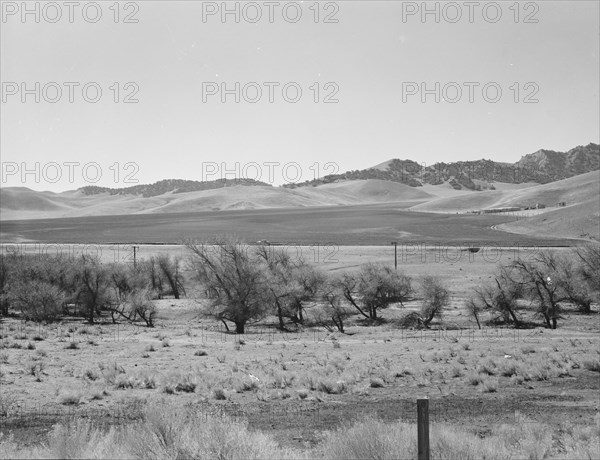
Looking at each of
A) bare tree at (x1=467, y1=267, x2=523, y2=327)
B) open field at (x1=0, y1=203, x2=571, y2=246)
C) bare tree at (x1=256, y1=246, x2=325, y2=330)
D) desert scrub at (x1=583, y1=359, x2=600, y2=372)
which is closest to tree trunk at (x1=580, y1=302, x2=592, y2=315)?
bare tree at (x1=467, y1=267, x2=523, y2=327)

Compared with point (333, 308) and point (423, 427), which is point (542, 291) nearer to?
point (333, 308)

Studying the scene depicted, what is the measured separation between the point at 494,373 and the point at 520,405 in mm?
4193

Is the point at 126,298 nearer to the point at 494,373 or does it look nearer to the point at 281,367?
the point at 281,367

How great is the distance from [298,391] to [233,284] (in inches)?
721

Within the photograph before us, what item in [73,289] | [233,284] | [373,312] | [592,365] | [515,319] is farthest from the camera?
[73,289]

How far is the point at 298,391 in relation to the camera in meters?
16.0

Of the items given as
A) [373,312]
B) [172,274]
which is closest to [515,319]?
[373,312]

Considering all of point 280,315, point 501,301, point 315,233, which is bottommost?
point 280,315

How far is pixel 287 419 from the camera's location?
44.2 feet

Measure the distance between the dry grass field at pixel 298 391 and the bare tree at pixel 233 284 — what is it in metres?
1.16

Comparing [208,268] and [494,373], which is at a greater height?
[208,268]

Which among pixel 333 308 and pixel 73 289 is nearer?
pixel 333 308

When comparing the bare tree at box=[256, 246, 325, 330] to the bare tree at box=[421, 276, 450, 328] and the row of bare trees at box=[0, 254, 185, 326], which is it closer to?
the bare tree at box=[421, 276, 450, 328]

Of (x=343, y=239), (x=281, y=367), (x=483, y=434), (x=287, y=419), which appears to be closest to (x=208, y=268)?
(x=281, y=367)
